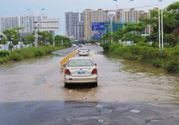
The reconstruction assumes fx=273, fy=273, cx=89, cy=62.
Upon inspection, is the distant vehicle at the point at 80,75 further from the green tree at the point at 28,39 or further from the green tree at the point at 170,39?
the green tree at the point at 28,39

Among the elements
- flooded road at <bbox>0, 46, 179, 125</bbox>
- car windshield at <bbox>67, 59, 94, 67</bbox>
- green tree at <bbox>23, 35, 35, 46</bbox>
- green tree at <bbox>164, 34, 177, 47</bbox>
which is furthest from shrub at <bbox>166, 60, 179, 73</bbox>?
green tree at <bbox>23, 35, 35, 46</bbox>

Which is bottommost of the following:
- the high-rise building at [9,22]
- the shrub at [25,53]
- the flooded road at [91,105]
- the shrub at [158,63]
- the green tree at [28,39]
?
the flooded road at [91,105]

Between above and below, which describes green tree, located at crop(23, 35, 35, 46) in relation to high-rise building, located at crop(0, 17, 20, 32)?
below

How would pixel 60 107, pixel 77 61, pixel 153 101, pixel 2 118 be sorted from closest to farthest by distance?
pixel 2 118 < pixel 60 107 < pixel 153 101 < pixel 77 61

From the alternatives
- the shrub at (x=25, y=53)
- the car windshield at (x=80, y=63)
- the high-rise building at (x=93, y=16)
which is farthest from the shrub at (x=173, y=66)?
the high-rise building at (x=93, y=16)

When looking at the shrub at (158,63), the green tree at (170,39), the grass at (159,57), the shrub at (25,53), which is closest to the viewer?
the grass at (159,57)

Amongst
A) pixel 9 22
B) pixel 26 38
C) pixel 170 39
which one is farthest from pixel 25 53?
pixel 9 22

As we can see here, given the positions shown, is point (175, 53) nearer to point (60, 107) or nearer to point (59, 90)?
point (59, 90)

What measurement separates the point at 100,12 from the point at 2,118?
157 metres

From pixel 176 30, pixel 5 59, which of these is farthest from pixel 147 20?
pixel 5 59

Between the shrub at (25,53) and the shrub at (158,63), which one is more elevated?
the shrub at (25,53)

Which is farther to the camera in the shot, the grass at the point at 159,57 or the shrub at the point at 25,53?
the shrub at the point at 25,53

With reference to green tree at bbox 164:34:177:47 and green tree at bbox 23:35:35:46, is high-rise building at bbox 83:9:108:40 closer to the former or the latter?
green tree at bbox 23:35:35:46

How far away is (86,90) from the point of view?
12250 mm
